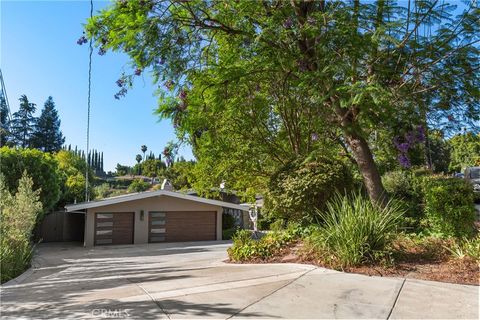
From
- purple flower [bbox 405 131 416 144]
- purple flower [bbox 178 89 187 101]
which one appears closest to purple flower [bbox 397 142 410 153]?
purple flower [bbox 405 131 416 144]

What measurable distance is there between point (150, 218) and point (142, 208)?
0.72 m

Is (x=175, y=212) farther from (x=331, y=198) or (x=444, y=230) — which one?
(x=444, y=230)

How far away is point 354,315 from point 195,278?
3009 millimetres

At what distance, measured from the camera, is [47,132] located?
203 ft

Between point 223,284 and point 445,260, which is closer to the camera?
point 223,284

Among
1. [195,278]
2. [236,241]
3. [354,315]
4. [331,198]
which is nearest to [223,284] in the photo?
[195,278]

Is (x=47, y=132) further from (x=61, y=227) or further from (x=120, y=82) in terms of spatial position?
(x=120, y=82)

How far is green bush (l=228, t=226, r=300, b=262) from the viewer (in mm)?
7793

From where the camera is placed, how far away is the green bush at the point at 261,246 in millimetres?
7793

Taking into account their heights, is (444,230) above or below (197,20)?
below

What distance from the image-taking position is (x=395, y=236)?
260 inches

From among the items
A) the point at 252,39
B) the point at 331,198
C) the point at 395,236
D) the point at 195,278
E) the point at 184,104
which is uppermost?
the point at 252,39

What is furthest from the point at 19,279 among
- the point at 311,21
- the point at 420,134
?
the point at 420,134

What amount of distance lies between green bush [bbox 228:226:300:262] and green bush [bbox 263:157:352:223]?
0.49 m
